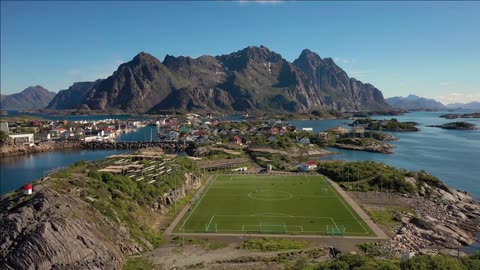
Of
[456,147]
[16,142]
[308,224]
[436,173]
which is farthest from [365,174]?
[16,142]

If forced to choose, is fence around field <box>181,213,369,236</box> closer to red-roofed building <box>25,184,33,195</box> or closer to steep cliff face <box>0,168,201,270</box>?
steep cliff face <box>0,168,201,270</box>

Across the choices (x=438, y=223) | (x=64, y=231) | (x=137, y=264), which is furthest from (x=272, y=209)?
(x=64, y=231)

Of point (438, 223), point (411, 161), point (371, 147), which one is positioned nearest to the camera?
point (438, 223)

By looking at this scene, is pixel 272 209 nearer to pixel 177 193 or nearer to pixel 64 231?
pixel 177 193

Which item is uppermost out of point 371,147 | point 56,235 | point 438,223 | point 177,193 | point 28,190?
point 28,190

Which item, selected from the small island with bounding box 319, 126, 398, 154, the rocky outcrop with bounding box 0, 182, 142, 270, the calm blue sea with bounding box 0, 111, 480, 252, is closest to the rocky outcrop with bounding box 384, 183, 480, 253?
the calm blue sea with bounding box 0, 111, 480, 252

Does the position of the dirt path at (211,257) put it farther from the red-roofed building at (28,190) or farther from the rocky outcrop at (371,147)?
the rocky outcrop at (371,147)

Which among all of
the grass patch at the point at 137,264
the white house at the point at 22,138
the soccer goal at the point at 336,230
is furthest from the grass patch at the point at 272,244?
the white house at the point at 22,138

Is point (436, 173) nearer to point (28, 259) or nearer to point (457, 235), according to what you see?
point (457, 235)
